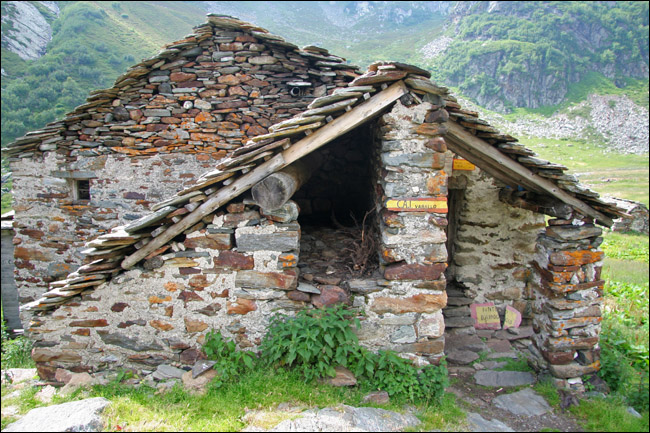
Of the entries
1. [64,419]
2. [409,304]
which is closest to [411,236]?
[409,304]

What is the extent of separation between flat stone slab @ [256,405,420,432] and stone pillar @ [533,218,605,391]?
90.1 inches

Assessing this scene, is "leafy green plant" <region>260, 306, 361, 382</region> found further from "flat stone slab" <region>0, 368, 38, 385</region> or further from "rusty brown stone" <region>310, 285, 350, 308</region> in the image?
"flat stone slab" <region>0, 368, 38, 385</region>

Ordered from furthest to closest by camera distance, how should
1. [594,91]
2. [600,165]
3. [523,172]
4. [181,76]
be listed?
[594,91]
[600,165]
[181,76]
[523,172]

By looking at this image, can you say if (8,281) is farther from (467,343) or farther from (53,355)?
(467,343)

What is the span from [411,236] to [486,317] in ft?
10.2

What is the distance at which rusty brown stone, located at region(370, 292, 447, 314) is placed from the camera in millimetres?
3854

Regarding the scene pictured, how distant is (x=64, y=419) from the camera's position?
2883 millimetres

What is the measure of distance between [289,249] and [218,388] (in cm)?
159

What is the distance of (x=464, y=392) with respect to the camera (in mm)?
4383

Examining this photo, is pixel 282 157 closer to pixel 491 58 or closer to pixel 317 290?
pixel 317 290

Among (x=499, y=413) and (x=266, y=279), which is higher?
(x=266, y=279)

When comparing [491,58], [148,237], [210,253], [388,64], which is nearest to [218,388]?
[210,253]

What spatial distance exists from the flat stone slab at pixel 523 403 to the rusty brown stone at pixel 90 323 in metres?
4.59

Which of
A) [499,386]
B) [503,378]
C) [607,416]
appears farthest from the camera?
[503,378]
